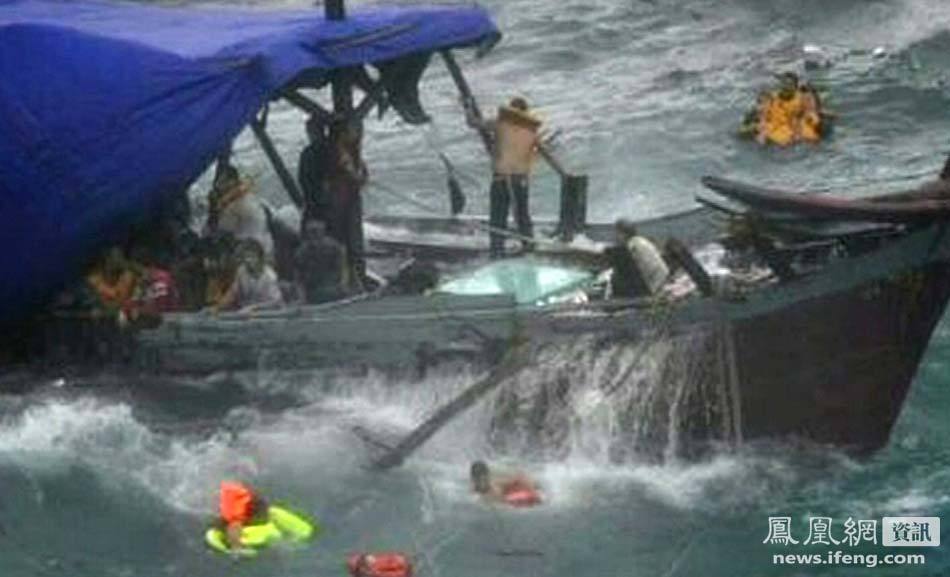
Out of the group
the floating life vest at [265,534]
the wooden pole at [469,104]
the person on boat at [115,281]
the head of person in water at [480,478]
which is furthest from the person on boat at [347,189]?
the floating life vest at [265,534]

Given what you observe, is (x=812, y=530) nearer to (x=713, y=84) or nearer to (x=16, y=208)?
(x=16, y=208)

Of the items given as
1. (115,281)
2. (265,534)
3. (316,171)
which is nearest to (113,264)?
(115,281)

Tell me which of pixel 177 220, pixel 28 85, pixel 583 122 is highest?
pixel 28 85

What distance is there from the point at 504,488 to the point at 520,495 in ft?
0.52

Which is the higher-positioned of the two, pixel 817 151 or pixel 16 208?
pixel 16 208

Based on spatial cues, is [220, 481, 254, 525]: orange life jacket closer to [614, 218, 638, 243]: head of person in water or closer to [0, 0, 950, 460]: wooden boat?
[0, 0, 950, 460]: wooden boat

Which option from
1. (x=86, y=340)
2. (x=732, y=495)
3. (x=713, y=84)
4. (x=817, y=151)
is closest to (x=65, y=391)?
(x=86, y=340)

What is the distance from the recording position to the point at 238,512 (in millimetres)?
11562

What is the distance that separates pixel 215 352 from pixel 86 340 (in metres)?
1.26

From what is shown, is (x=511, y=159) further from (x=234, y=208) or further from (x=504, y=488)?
(x=504, y=488)

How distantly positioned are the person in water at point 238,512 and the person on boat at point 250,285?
2.23 meters

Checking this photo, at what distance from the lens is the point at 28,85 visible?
43.3ft

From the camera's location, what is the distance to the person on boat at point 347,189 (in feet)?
45.9

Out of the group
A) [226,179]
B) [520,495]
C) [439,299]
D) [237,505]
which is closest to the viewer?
[237,505]
